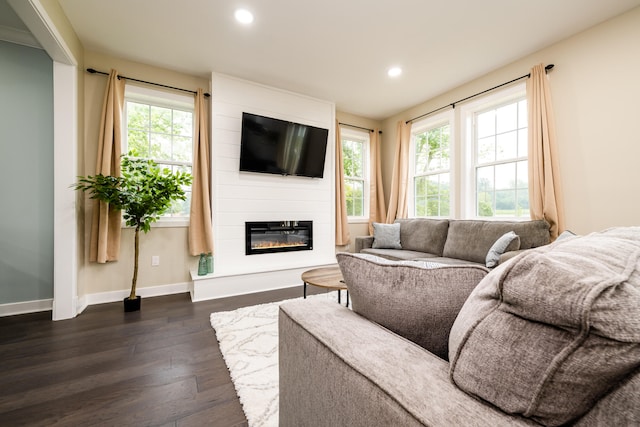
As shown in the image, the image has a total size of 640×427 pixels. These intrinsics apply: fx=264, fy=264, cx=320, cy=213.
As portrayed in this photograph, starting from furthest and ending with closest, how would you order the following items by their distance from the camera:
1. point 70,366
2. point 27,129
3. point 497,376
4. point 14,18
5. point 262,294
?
1. point 262,294
2. point 27,129
3. point 14,18
4. point 70,366
5. point 497,376

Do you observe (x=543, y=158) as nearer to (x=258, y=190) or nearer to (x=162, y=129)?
(x=258, y=190)

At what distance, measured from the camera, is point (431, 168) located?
A: 427cm

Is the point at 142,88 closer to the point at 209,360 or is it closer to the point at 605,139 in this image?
the point at 209,360

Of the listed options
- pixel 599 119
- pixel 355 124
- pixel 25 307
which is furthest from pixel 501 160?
pixel 25 307

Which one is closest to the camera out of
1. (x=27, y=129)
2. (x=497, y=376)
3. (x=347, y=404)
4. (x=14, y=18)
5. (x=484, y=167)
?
(x=497, y=376)

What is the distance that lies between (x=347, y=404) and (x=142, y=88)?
3.82 m

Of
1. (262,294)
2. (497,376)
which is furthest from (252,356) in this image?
(497,376)

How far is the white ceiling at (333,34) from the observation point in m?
2.25

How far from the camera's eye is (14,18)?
2.36 meters

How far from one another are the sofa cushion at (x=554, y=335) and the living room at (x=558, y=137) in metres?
2.86

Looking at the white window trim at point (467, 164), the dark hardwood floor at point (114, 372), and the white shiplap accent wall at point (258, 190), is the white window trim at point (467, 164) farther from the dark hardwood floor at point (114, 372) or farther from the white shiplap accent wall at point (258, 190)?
the dark hardwood floor at point (114, 372)

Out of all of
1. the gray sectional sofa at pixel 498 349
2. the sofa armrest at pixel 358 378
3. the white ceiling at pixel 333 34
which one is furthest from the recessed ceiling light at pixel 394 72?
the sofa armrest at pixel 358 378

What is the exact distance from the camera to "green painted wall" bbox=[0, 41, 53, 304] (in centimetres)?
254

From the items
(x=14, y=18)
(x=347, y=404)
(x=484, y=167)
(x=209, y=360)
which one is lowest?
(x=209, y=360)
